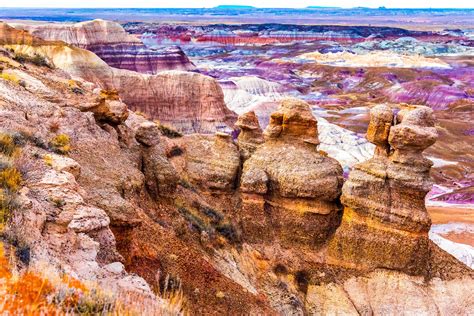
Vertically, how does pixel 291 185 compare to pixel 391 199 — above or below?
above

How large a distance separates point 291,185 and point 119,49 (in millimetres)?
52818

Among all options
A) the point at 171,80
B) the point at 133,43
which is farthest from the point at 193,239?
the point at 133,43

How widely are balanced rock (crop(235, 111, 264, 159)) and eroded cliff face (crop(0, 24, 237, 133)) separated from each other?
2511cm

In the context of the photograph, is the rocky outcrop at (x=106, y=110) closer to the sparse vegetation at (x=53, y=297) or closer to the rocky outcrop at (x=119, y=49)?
the sparse vegetation at (x=53, y=297)

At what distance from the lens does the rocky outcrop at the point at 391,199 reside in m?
14.3

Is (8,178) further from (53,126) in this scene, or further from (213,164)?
(213,164)

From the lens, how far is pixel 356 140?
179 ft

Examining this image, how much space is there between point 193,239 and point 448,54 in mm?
162845

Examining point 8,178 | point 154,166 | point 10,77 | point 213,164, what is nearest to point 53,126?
point 10,77

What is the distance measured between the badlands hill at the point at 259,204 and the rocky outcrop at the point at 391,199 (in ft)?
0.11

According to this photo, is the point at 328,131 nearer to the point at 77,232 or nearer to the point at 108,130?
the point at 108,130

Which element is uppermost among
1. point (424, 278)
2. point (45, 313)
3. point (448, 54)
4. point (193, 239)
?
point (45, 313)

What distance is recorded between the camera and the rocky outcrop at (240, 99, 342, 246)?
50.6ft

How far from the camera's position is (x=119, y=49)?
63.5 metres
